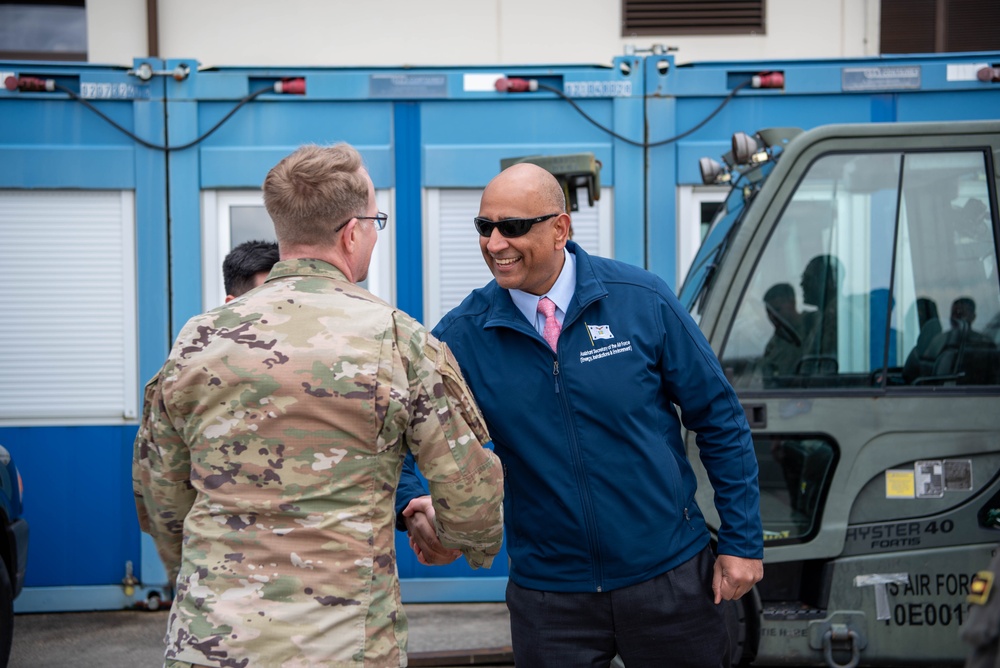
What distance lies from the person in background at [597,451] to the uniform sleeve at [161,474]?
621 millimetres

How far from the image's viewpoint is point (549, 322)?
108 inches

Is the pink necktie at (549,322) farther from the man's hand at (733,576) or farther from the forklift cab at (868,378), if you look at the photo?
the forklift cab at (868,378)

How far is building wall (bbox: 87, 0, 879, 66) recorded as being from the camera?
263 inches

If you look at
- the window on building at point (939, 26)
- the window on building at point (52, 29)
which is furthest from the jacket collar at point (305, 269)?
the window on building at point (939, 26)

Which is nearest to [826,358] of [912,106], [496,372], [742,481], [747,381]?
[747,381]

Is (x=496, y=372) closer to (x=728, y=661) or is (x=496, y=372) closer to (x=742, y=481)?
(x=742, y=481)

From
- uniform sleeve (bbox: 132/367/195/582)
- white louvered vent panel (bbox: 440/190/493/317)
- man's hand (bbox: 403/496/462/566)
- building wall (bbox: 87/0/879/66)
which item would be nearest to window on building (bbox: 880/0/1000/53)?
building wall (bbox: 87/0/879/66)

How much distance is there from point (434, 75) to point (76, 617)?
3.73 meters

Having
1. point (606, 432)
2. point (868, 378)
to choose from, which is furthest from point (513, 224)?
point (868, 378)

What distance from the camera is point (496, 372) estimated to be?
2.69 meters

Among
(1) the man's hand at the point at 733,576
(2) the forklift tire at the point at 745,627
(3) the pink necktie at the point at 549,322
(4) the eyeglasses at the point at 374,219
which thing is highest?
(4) the eyeglasses at the point at 374,219

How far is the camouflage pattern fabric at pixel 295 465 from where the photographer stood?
75.4 inches

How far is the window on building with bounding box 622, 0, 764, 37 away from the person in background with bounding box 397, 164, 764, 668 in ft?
15.0

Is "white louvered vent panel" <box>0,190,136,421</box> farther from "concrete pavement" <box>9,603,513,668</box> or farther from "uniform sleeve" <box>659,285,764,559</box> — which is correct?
"uniform sleeve" <box>659,285,764,559</box>
